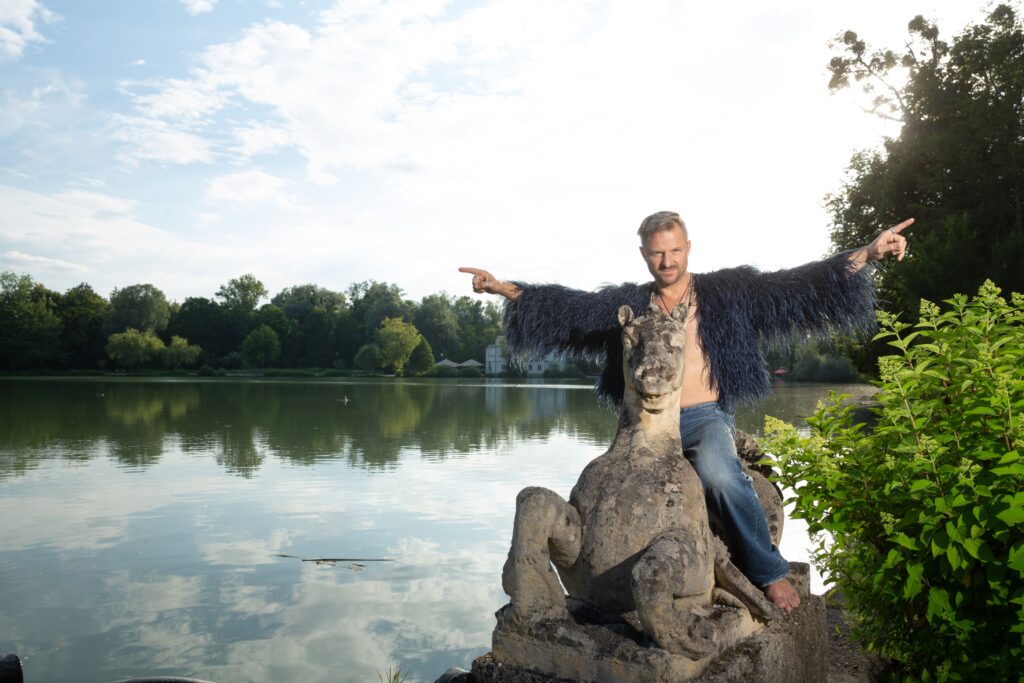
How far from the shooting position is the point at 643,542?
2953 millimetres

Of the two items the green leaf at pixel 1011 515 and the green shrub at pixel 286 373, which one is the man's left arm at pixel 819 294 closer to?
the green leaf at pixel 1011 515

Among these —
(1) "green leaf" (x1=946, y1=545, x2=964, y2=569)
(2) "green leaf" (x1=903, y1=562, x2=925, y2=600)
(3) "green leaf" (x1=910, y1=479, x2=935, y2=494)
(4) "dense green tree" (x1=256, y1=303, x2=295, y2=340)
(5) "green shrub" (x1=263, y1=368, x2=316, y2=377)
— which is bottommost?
(5) "green shrub" (x1=263, y1=368, x2=316, y2=377)

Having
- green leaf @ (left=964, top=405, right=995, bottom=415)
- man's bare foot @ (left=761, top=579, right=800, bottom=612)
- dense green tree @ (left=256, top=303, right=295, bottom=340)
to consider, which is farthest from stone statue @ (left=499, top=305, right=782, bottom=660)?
dense green tree @ (left=256, top=303, right=295, bottom=340)

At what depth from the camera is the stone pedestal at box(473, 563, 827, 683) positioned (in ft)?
9.02

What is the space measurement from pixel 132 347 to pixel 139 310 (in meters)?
7.64

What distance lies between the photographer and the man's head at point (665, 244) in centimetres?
359

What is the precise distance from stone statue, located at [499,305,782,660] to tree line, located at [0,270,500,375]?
78502mm

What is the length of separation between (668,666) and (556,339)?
5.38 feet

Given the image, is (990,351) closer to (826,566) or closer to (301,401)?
(826,566)

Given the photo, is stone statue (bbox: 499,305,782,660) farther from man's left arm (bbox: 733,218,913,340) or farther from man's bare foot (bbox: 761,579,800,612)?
man's left arm (bbox: 733,218,913,340)

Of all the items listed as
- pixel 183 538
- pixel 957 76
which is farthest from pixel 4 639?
pixel 957 76

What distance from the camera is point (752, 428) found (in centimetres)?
2098

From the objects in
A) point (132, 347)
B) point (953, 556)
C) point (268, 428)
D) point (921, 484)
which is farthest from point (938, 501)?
point (132, 347)

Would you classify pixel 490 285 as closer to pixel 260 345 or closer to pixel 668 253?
pixel 668 253
